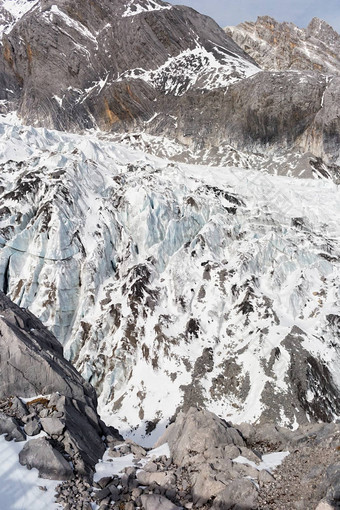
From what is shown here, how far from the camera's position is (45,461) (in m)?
11.0

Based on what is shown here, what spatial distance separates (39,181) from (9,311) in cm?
4278

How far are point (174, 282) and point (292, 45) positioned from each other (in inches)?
6559

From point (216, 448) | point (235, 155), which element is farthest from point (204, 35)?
point (216, 448)

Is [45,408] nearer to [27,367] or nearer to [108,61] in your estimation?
[27,367]

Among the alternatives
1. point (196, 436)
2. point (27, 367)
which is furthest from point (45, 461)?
point (196, 436)

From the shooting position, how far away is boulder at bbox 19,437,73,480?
10.8 meters

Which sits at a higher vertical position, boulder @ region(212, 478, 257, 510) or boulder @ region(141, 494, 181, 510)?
boulder @ region(212, 478, 257, 510)

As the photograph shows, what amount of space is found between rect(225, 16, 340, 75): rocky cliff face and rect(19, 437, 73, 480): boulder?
167 m

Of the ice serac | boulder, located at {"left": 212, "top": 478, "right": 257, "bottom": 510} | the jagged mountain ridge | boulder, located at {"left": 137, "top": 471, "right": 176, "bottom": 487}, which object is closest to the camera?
boulder, located at {"left": 212, "top": 478, "right": 257, "bottom": 510}

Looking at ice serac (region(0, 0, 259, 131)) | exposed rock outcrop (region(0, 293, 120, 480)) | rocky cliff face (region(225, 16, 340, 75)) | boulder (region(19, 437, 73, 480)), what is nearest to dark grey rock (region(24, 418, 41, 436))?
exposed rock outcrop (region(0, 293, 120, 480))

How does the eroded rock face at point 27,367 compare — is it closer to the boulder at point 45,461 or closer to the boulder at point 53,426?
the boulder at point 53,426

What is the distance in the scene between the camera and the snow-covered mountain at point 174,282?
37.6 metres

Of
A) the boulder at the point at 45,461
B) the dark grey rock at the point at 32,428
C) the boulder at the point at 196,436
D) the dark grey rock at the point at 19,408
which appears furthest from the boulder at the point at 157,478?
the dark grey rock at the point at 19,408

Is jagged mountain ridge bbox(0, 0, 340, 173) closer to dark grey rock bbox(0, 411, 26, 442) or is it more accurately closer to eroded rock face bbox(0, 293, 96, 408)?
eroded rock face bbox(0, 293, 96, 408)
